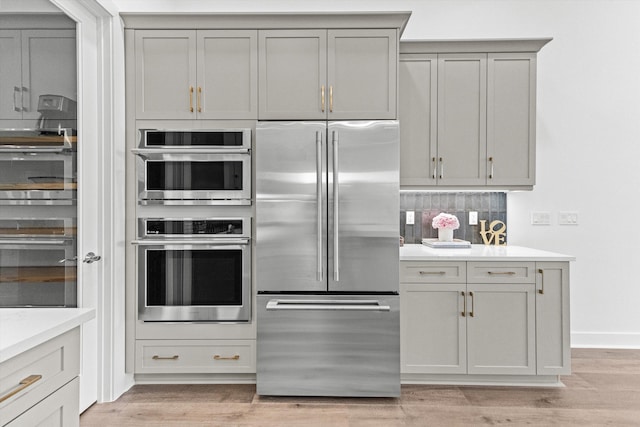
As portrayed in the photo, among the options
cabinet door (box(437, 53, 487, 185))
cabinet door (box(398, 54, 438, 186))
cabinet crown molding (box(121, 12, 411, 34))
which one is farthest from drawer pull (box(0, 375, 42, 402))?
cabinet door (box(437, 53, 487, 185))

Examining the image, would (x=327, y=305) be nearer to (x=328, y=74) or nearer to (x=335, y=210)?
(x=335, y=210)

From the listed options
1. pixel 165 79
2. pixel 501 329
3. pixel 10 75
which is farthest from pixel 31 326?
pixel 501 329

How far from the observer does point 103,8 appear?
2.49 meters

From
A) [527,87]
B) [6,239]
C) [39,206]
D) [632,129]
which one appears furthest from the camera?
[632,129]

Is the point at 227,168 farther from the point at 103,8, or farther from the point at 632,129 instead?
the point at 632,129

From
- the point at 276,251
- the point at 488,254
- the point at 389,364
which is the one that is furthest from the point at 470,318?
the point at 276,251

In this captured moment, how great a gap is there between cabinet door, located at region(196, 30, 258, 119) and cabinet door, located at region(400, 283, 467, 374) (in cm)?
166

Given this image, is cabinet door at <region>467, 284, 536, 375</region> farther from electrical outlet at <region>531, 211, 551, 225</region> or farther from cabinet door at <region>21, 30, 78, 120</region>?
cabinet door at <region>21, 30, 78, 120</region>

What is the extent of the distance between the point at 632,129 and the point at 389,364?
2.93 m

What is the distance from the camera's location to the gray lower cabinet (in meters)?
2.74

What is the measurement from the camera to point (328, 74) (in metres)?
2.72

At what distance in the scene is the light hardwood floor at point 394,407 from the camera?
2.37 meters

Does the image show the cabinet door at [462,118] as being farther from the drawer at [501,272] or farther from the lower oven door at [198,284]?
the lower oven door at [198,284]

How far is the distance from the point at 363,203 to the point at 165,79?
154 centimetres
